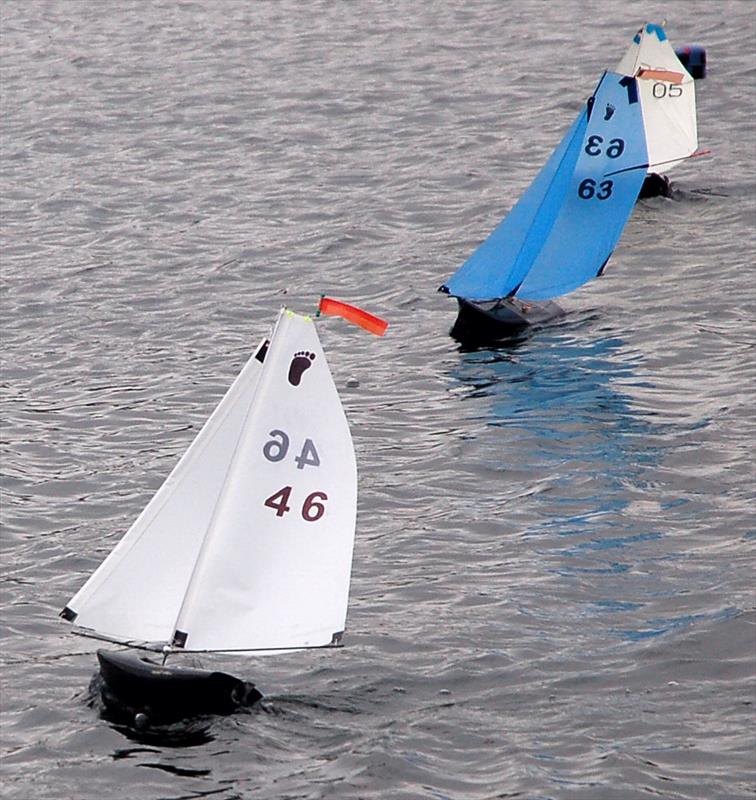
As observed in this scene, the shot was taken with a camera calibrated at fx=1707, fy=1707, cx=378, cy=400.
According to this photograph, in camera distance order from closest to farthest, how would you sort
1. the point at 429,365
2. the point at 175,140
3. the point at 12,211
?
1. the point at 429,365
2. the point at 12,211
3. the point at 175,140

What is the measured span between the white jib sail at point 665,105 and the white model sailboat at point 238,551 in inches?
925

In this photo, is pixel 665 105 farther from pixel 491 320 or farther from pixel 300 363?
pixel 300 363

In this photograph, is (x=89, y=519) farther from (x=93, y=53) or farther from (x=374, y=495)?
(x=93, y=53)

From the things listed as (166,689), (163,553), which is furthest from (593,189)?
(166,689)

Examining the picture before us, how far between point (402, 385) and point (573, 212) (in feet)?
17.7

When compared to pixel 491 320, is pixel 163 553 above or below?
above

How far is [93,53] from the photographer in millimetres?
54188

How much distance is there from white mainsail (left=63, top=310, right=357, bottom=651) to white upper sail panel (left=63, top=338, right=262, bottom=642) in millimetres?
11

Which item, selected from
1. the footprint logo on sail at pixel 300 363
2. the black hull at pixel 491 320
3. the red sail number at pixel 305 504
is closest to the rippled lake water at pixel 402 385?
the black hull at pixel 491 320

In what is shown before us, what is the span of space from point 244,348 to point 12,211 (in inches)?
458

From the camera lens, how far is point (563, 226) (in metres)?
33.7

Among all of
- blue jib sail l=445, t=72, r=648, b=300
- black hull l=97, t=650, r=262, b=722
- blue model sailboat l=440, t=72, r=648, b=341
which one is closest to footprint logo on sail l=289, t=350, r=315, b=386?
black hull l=97, t=650, r=262, b=722

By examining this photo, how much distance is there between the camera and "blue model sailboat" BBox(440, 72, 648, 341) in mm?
33031

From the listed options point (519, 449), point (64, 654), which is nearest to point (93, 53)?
point (519, 449)
